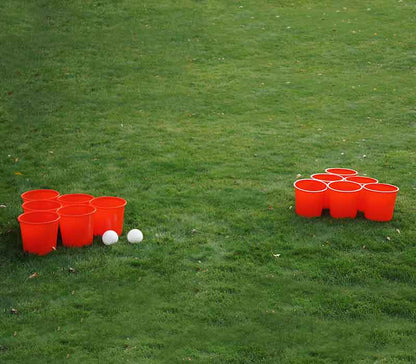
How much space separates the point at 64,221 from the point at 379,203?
11.3ft

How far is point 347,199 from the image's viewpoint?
6.63 metres

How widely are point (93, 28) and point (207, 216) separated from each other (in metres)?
10.5

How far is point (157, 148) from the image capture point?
9.59 meters

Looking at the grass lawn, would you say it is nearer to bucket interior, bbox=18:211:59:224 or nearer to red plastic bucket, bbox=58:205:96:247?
red plastic bucket, bbox=58:205:96:247

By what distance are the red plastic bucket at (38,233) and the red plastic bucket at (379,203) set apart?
3.41m

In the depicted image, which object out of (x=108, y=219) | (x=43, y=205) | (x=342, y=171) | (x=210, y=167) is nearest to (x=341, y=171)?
(x=342, y=171)

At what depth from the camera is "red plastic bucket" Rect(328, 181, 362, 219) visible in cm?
660

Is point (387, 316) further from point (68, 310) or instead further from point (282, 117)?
point (282, 117)

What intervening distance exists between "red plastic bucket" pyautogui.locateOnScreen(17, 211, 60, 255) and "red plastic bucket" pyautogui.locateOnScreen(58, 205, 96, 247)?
10cm

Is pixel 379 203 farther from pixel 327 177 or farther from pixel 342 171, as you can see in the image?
pixel 342 171

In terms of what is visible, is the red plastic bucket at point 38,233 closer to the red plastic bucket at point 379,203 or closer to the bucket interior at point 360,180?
the red plastic bucket at point 379,203

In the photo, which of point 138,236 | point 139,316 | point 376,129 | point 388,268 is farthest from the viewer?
point 376,129

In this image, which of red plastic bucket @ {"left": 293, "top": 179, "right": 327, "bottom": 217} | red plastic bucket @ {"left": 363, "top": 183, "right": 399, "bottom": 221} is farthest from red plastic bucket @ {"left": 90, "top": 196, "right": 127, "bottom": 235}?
red plastic bucket @ {"left": 363, "top": 183, "right": 399, "bottom": 221}

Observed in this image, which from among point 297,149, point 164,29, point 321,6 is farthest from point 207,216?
point 321,6
